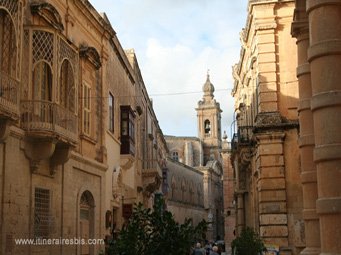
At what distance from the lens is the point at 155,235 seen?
7137 mm

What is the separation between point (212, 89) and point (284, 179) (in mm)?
61904

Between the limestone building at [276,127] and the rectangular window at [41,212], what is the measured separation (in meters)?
9.05

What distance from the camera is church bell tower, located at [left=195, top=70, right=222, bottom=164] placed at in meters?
78.6

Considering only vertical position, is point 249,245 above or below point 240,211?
below

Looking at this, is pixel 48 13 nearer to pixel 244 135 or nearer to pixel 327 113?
pixel 327 113

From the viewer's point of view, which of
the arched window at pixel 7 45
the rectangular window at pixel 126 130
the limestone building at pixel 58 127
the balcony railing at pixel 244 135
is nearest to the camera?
the arched window at pixel 7 45

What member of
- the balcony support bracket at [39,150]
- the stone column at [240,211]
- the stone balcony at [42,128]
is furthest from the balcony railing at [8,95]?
the stone column at [240,211]

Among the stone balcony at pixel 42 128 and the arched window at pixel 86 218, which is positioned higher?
the stone balcony at pixel 42 128

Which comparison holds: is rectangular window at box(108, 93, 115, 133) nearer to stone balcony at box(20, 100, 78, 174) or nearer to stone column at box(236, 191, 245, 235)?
stone balcony at box(20, 100, 78, 174)

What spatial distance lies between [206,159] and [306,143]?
70774 mm

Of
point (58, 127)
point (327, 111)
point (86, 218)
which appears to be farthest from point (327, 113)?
point (86, 218)

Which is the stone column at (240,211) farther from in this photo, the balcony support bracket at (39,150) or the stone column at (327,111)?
the stone column at (327,111)

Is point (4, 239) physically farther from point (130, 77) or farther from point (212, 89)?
point (212, 89)

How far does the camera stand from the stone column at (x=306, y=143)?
9.27 metres
